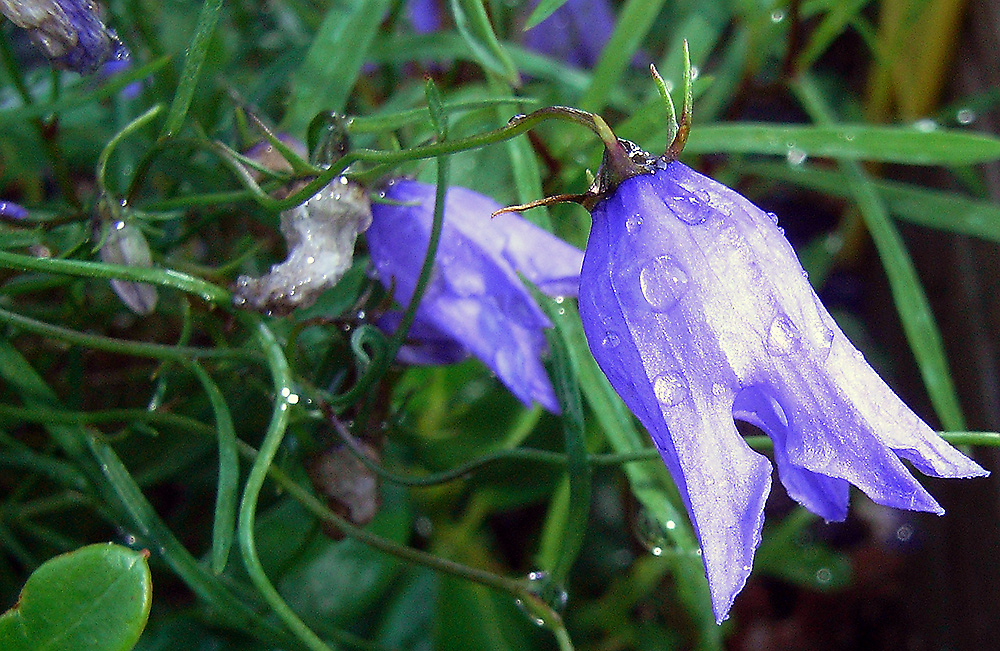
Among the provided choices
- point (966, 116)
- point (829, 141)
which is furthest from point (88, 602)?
point (966, 116)

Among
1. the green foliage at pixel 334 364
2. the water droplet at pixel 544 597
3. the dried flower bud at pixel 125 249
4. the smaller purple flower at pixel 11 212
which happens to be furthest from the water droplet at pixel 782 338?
the smaller purple flower at pixel 11 212

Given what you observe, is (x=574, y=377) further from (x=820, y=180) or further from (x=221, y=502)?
(x=820, y=180)

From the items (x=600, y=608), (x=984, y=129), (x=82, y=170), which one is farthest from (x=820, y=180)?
(x=82, y=170)

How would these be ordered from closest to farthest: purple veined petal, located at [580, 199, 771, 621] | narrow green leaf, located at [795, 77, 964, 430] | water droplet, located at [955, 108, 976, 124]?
purple veined petal, located at [580, 199, 771, 621] → narrow green leaf, located at [795, 77, 964, 430] → water droplet, located at [955, 108, 976, 124]

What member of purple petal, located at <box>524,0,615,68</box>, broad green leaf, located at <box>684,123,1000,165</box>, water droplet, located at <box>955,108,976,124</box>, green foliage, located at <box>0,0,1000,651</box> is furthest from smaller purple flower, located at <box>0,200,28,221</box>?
water droplet, located at <box>955,108,976,124</box>

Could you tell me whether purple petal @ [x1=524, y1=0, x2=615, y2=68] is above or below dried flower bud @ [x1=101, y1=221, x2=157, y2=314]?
above

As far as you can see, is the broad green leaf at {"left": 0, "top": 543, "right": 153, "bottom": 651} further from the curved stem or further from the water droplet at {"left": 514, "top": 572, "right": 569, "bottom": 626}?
the water droplet at {"left": 514, "top": 572, "right": 569, "bottom": 626}

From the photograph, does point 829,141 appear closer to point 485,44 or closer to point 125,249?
point 485,44
